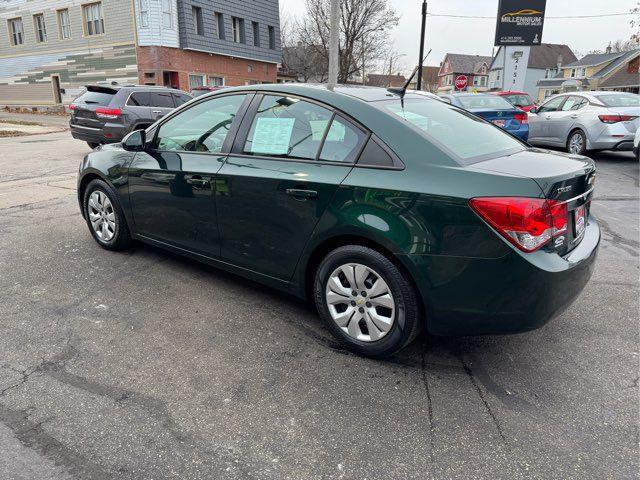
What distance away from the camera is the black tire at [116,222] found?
444cm

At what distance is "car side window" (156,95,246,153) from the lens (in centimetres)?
360

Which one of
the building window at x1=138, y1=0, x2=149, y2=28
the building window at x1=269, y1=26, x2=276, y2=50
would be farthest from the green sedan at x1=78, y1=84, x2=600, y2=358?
the building window at x1=269, y1=26, x2=276, y2=50

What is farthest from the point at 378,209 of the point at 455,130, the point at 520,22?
the point at 520,22

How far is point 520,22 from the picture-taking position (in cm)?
2939

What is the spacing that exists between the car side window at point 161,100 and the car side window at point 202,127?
8.66 m

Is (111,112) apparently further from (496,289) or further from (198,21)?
(198,21)

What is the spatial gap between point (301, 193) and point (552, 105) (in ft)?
36.1

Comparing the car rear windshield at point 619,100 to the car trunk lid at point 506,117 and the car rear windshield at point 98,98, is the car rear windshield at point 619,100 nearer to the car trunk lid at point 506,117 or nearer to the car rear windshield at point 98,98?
the car trunk lid at point 506,117

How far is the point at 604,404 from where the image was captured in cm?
256

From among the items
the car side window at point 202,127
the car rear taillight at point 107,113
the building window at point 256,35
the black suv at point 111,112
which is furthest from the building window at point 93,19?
the car side window at point 202,127

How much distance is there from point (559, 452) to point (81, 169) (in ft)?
15.4

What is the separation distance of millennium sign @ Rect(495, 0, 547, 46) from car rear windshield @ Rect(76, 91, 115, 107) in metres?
26.2

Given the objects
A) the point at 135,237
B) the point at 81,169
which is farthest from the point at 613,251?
the point at 81,169

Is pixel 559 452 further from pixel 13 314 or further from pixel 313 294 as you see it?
pixel 13 314
